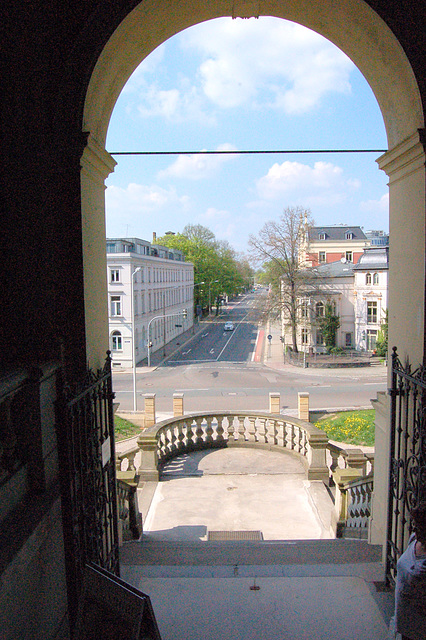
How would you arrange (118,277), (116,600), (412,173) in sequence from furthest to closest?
(118,277) → (412,173) → (116,600)

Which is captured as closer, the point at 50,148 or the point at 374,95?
the point at 50,148

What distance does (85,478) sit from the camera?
3.65m

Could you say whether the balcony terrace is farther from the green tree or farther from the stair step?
the green tree

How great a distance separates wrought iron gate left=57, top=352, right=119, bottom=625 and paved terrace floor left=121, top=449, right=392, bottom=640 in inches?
29.1

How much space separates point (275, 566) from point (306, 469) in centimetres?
463

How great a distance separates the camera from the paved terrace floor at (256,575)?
148 inches

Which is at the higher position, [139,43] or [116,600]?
[139,43]

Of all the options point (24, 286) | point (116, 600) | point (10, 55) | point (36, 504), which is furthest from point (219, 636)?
point (10, 55)

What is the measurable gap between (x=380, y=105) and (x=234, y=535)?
573 centimetres

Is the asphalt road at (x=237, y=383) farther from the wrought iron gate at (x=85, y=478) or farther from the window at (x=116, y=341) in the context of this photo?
the wrought iron gate at (x=85, y=478)

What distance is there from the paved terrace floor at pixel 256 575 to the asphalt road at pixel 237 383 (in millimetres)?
15103

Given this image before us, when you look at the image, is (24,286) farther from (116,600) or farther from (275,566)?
(275,566)

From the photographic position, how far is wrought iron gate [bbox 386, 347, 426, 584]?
11.9 ft

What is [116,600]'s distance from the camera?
2.96m
